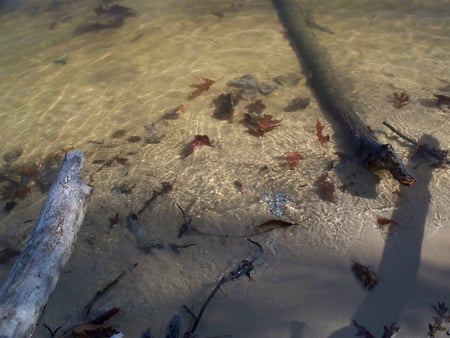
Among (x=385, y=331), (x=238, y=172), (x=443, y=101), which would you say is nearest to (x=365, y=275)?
(x=385, y=331)

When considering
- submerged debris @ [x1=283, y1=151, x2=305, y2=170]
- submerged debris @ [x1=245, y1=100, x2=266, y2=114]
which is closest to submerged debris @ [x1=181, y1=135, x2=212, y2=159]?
submerged debris @ [x1=245, y1=100, x2=266, y2=114]

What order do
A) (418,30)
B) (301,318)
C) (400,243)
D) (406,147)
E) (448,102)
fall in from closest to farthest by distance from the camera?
(301,318)
(400,243)
(406,147)
(448,102)
(418,30)

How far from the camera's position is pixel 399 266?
3641 millimetres

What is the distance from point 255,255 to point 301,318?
76cm

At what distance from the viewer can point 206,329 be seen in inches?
135

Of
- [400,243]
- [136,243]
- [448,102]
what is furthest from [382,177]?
[136,243]

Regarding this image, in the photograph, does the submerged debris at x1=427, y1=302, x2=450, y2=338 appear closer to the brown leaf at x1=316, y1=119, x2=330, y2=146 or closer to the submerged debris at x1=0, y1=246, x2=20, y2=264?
the brown leaf at x1=316, y1=119, x2=330, y2=146

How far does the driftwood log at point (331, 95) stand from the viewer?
13.5 ft

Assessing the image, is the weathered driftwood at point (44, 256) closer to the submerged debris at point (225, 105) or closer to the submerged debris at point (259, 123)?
the submerged debris at point (259, 123)

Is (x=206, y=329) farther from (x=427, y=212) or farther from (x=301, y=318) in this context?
(x=427, y=212)

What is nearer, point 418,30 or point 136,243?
point 136,243

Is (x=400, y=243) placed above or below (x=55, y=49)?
below

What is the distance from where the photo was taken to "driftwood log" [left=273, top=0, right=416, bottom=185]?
162 inches

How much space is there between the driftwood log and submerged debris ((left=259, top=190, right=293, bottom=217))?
1057 mm
